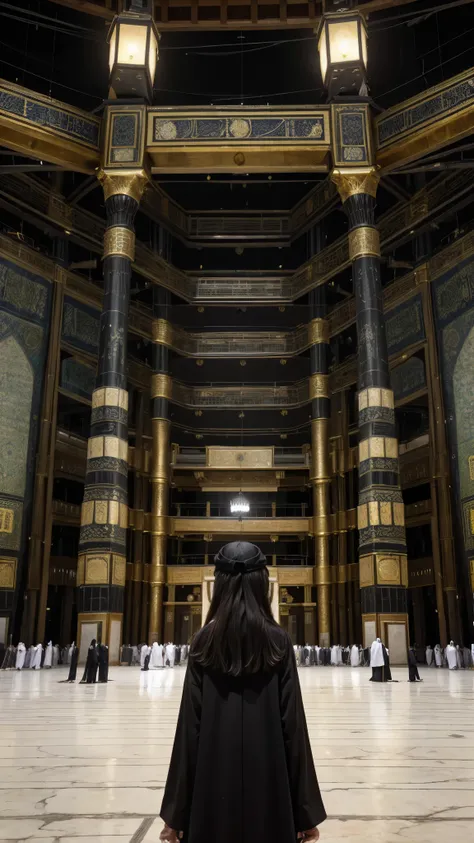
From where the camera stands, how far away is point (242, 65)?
2423 cm

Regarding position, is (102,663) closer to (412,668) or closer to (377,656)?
(377,656)

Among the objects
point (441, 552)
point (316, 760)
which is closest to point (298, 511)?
point (441, 552)

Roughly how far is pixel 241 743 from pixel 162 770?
215 centimetres

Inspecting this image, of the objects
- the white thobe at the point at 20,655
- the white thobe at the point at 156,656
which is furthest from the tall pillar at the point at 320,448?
the white thobe at the point at 20,655

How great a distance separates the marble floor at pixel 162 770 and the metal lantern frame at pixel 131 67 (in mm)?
15697

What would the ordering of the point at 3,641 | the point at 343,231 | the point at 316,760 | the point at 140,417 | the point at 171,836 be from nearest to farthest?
the point at 171,836 → the point at 316,760 → the point at 3,641 → the point at 140,417 → the point at 343,231

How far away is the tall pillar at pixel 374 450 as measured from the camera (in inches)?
605

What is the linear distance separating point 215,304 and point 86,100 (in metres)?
8.39

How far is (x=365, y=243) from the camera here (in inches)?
687

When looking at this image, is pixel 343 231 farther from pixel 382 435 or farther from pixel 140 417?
pixel 382 435

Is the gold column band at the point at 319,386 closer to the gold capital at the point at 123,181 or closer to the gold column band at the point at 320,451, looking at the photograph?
the gold column band at the point at 320,451

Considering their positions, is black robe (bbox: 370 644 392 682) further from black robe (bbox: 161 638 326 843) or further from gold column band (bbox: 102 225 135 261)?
gold column band (bbox: 102 225 135 261)

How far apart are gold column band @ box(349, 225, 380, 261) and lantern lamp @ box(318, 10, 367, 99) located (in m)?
3.75

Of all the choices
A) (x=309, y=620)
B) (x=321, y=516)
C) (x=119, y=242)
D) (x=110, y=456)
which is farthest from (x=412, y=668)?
(x=309, y=620)
